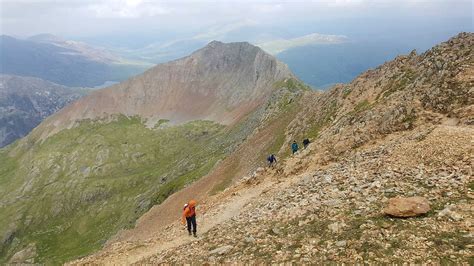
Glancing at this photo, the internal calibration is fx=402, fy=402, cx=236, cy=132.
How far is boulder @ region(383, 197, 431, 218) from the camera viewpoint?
20.5m

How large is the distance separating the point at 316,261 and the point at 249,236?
252 inches

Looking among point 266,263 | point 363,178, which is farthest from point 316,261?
point 363,178

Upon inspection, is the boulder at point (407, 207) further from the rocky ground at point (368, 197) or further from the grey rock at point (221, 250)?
the grey rock at point (221, 250)

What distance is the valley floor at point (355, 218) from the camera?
Answer: 730 inches

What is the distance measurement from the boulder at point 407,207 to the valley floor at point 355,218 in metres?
0.34

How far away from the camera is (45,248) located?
522 ft

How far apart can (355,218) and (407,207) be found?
275cm

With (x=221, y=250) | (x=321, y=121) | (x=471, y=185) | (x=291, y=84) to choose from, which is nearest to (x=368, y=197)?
(x=471, y=185)

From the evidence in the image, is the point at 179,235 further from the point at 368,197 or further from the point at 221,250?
the point at 368,197

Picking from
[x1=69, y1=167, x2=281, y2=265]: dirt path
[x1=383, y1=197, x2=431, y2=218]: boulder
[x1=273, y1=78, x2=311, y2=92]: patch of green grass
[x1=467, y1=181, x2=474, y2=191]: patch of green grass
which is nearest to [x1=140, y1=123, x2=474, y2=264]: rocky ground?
[x1=467, y1=181, x2=474, y2=191]: patch of green grass

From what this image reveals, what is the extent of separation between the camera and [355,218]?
2202 centimetres

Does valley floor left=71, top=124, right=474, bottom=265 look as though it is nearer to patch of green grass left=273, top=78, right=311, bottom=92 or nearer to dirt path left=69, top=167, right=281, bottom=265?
dirt path left=69, top=167, right=281, bottom=265

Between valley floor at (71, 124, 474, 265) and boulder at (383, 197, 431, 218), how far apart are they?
342 mm

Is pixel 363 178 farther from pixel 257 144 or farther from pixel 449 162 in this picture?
pixel 257 144
